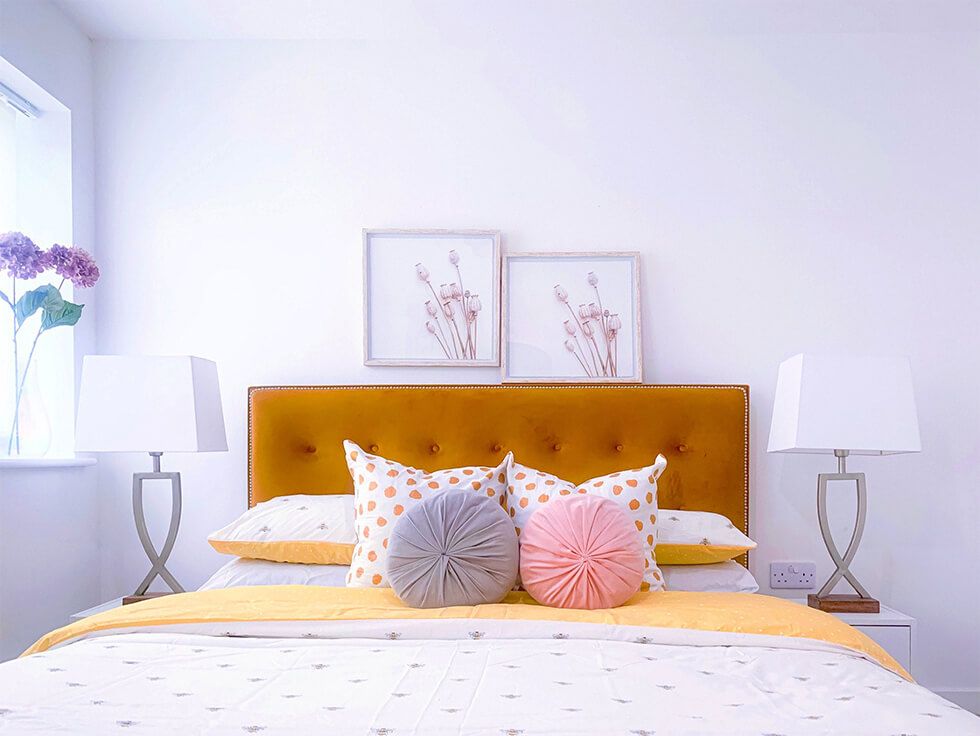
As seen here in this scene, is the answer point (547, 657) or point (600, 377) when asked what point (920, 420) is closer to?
point (600, 377)

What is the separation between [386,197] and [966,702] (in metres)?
2.45

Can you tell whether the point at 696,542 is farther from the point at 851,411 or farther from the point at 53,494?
the point at 53,494

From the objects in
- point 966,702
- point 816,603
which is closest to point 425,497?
point 816,603

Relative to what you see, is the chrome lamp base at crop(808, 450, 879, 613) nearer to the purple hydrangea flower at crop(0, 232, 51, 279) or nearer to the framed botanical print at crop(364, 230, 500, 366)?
the framed botanical print at crop(364, 230, 500, 366)

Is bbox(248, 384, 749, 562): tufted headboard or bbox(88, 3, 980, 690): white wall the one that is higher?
bbox(88, 3, 980, 690): white wall

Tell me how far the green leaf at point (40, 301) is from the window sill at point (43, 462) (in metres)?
0.42

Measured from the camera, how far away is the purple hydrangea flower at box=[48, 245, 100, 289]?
289 centimetres

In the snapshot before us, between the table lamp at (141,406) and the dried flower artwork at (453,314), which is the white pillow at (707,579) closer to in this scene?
the dried flower artwork at (453,314)

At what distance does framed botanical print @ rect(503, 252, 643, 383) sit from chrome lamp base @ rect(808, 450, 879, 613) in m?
0.68

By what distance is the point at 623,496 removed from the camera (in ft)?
8.67

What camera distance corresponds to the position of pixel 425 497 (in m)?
2.57

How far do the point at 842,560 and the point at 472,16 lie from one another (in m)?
1.98

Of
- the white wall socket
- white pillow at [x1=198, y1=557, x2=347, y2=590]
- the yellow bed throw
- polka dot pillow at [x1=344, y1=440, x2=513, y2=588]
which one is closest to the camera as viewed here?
the yellow bed throw

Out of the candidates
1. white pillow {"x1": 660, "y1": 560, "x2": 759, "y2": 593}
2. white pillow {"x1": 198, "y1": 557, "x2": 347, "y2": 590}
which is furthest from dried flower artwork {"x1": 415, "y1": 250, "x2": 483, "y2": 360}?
white pillow {"x1": 660, "y1": 560, "x2": 759, "y2": 593}
